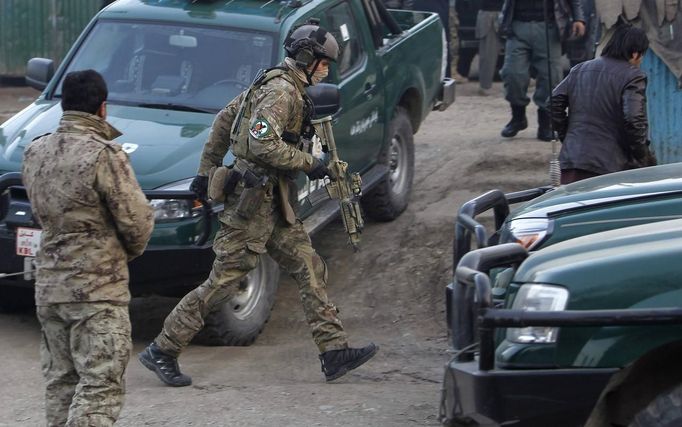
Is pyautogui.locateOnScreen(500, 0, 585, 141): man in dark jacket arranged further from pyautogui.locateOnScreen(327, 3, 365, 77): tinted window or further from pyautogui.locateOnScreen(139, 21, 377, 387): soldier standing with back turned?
pyautogui.locateOnScreen(139, 21, 377, 387): soldier standing with back turned

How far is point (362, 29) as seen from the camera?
8.73m

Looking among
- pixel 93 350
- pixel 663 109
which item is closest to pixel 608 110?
pixel 663 109

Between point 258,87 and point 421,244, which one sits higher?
point 258,87

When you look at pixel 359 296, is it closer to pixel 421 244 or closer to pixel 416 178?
pixel 421 244

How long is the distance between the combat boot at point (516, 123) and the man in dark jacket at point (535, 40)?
0.24ft

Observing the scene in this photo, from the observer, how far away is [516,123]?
11.2m

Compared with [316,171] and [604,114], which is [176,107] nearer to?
[316,171]

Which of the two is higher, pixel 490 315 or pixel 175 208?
pixel 490 315

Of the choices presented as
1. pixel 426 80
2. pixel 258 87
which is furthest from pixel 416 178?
pixel 258 87

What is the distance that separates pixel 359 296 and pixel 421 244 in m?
0.83

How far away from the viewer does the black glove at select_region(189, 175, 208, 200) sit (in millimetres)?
6270

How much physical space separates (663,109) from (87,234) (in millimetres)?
6176

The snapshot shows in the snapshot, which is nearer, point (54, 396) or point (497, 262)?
point (497, 262)

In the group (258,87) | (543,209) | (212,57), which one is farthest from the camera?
(212,57)
